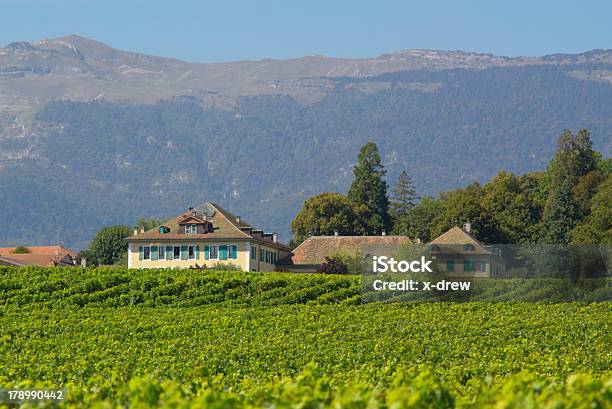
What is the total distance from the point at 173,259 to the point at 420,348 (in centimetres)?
6938

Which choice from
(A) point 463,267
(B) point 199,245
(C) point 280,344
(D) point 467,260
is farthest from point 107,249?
(C) point 280,344

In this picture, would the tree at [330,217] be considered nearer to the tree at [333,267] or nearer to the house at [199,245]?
the house at [199,245]

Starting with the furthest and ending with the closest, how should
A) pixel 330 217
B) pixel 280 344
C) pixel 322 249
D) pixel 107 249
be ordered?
pixel 107 249 < pixel 330 217 < pixel 322 249 < pixel 280 344

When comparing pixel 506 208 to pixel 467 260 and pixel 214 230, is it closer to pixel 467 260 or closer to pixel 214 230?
pixel 214 230

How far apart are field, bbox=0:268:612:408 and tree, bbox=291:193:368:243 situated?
7520 centimetres

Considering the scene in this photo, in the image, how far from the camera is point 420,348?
3681 cm

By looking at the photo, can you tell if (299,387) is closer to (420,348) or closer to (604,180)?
(420,348)

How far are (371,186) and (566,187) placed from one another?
24.9 metres

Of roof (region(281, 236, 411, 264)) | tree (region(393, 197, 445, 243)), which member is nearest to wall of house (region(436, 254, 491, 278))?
roof (region(281, 236, 411, 264))

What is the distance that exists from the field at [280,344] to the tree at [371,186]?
264ft

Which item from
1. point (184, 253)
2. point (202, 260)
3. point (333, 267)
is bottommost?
point (333, 267)

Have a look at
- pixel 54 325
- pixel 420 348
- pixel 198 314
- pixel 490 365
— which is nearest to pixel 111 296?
pixel 198 314

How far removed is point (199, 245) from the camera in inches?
4141

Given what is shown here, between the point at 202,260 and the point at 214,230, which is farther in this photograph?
the point at 214,230
